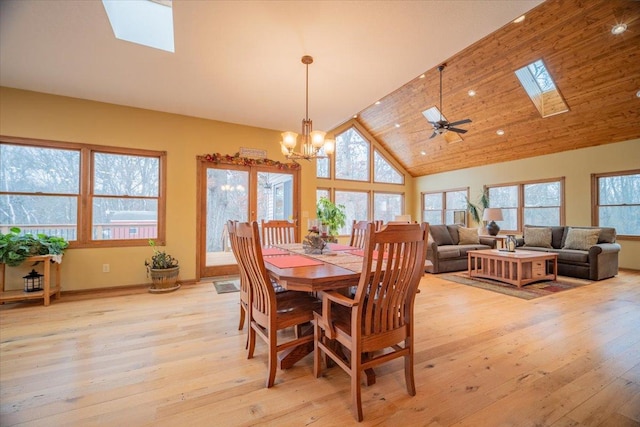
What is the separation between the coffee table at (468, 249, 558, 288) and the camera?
4.18m

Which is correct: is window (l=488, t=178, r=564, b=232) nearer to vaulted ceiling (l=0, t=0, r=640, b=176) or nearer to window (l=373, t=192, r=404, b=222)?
vaulted ceiling (l=0, t=0, r=640, b=176)

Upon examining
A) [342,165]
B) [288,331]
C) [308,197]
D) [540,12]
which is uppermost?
[540,12]

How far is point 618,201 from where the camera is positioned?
5.47 meters

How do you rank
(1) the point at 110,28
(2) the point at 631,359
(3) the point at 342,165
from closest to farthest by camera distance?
(2) the point at 631,359
(1) the point at 110,28
(3) the point at 342,165

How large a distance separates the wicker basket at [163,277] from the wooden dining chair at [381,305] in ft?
10.2

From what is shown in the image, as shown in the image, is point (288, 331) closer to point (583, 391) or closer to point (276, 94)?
point (583, 391)

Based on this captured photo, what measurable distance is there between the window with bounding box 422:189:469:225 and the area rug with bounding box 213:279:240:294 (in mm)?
6031

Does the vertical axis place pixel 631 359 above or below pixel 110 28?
below

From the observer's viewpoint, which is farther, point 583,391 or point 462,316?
point 462,316

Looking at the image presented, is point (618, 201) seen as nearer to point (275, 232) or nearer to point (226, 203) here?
point (275, 232)

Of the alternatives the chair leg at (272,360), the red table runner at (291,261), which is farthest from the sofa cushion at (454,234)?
the chair leg at (272,360)

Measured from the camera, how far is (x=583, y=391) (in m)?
1.67

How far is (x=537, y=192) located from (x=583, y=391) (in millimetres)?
6391

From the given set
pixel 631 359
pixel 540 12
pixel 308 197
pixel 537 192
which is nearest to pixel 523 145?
pixel 537 192
